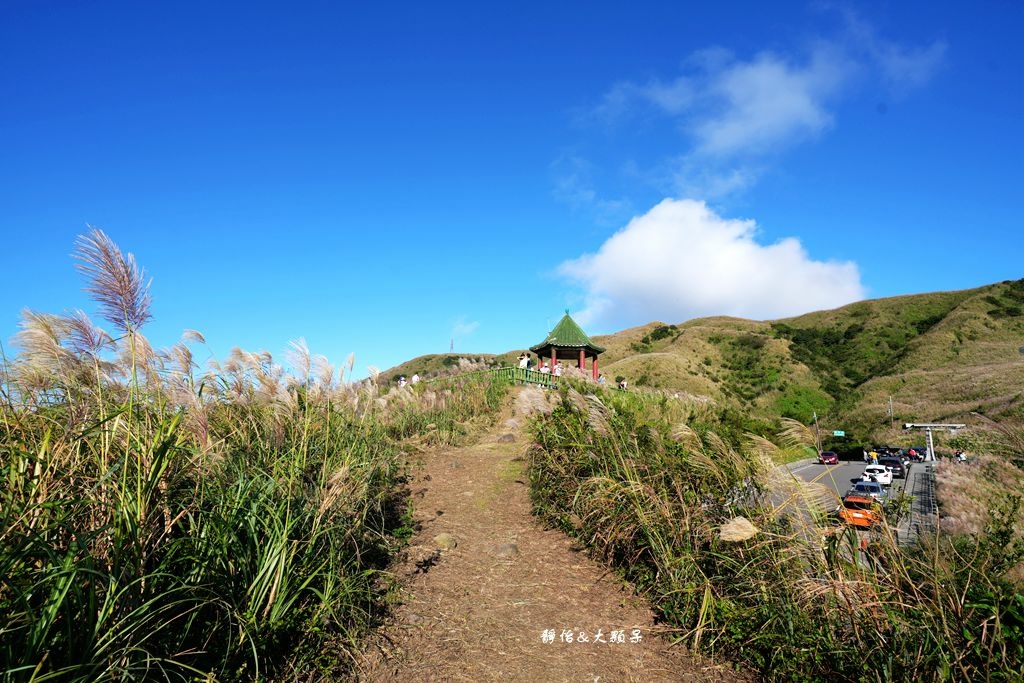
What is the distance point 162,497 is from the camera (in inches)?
116

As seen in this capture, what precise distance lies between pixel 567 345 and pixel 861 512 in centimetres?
2333

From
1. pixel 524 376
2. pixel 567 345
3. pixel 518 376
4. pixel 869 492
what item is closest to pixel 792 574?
pixel 869 492

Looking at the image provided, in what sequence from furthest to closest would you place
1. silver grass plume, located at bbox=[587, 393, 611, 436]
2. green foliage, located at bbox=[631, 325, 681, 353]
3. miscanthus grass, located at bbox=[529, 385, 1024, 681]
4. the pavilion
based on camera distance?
green foliage, located at bbox=[631, 325, 681, 353]
the pavilion
silver grass plume, located at bbox=[587, 393, 611, 436]
miscanthus grass, located at bbox=[529, 385, 1024, 681]

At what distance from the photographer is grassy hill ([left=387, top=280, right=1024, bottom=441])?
2122 inches

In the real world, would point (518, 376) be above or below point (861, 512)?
above

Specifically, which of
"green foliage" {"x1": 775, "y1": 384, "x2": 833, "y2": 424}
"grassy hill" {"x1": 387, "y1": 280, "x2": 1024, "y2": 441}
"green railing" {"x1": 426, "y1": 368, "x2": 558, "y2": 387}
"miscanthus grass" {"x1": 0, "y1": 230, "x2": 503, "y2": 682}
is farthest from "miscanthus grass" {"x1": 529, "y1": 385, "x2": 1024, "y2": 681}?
"green foliage" {"x1": 775, "y1": 384, "x2": 833, "y2": 424}

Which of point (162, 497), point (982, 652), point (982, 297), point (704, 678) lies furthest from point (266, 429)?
point (982, 297)

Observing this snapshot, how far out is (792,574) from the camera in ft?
12.6

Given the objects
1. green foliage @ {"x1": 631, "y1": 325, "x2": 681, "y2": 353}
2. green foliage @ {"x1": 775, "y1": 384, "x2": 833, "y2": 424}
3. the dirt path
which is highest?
green foliage @ {"x1": 631, "y1": 325, "x2": 681, "y2": 353}

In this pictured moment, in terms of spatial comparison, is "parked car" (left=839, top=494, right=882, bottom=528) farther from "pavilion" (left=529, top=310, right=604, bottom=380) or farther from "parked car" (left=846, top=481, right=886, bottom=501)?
"pavilion" (left=529, top=310, right=604, bottom=380)

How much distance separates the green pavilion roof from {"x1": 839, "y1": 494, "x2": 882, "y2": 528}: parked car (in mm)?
22843

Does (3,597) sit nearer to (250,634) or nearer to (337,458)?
(250,634)

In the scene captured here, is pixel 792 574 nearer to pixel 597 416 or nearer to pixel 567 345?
pixel 597 416

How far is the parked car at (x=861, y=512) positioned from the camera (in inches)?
145
